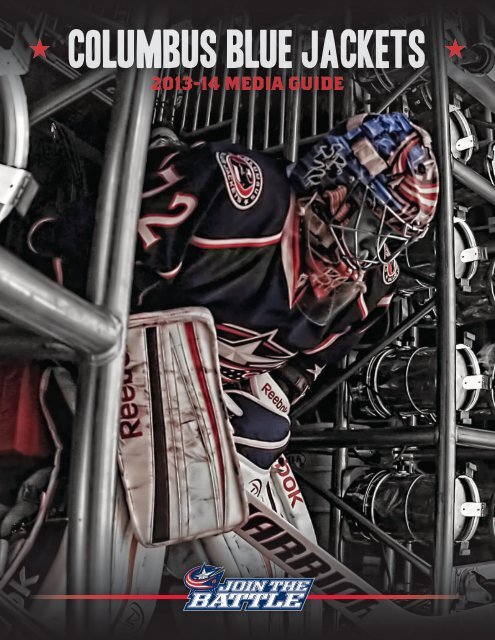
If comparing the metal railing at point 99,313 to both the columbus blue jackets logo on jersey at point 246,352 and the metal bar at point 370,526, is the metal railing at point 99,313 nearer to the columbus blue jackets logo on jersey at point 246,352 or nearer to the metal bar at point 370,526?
the columbus blue jackets logo on jersey at point 246,352

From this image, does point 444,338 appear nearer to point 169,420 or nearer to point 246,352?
point 246,352

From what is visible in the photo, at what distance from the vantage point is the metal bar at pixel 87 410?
56cm

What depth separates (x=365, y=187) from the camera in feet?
3.06

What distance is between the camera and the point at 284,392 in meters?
1.24

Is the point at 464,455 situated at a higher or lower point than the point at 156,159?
lower

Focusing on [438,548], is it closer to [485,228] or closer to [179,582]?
[179,582]

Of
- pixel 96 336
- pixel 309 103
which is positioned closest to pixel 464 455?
pixel 309 103

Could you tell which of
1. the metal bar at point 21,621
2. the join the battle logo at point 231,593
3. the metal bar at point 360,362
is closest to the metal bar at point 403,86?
the metal bar at point 360,362

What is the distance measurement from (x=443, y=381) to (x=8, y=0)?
744 mm

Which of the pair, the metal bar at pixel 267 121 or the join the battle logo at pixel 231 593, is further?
the metal bar at pixel 267 121

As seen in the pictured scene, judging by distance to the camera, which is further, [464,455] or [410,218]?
[464,455]

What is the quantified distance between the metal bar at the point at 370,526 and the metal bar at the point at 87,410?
65cm

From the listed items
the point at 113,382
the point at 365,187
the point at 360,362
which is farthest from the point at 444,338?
the point at 113,382

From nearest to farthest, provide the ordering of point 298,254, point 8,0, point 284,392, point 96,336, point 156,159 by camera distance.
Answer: point 96,336 < point 8,0 < point 156,159 < point 298,254 < point 284,392
